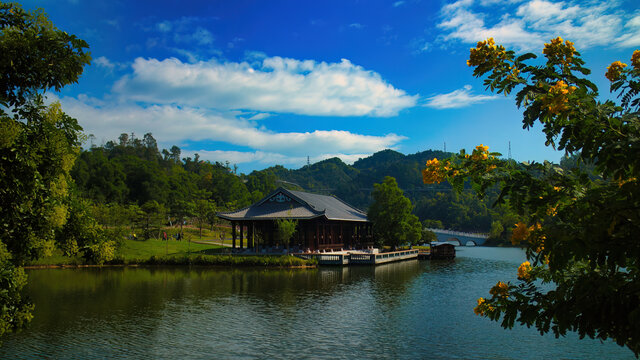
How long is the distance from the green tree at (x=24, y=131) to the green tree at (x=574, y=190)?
5061 millimetres

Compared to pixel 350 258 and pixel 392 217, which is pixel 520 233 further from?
pixel 392 217

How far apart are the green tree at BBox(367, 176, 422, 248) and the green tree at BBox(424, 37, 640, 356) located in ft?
143

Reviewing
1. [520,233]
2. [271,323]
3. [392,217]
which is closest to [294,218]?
[392,217]

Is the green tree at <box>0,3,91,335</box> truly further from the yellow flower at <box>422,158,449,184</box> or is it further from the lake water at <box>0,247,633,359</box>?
the lake water at <box>0,247,633,359</box>

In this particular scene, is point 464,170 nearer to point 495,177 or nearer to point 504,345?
point 495,177

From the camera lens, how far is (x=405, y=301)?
21.4 metres

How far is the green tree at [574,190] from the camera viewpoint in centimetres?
337

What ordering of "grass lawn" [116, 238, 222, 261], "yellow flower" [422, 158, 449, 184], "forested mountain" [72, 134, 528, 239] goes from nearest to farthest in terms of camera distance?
"yellow flower" [422, 158, 449, 184] → "grass lawn" [116, 238, 222, 261] → "forested mountain" [72, 134, 528, 239]

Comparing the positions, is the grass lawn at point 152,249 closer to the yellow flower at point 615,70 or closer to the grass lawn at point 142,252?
the grass lawn at point 142,252

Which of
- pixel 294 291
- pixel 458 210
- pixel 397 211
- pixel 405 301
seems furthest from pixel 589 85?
pixel 458 210

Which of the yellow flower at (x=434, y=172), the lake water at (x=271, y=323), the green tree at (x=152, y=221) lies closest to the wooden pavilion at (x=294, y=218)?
the green tree at (x=152, y=221)

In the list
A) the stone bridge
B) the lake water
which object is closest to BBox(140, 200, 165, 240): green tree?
the lake water

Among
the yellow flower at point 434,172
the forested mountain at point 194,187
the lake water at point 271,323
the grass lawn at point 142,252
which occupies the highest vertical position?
the forested mountain at point 194,187

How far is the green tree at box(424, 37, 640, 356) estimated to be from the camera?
11.1 ft
